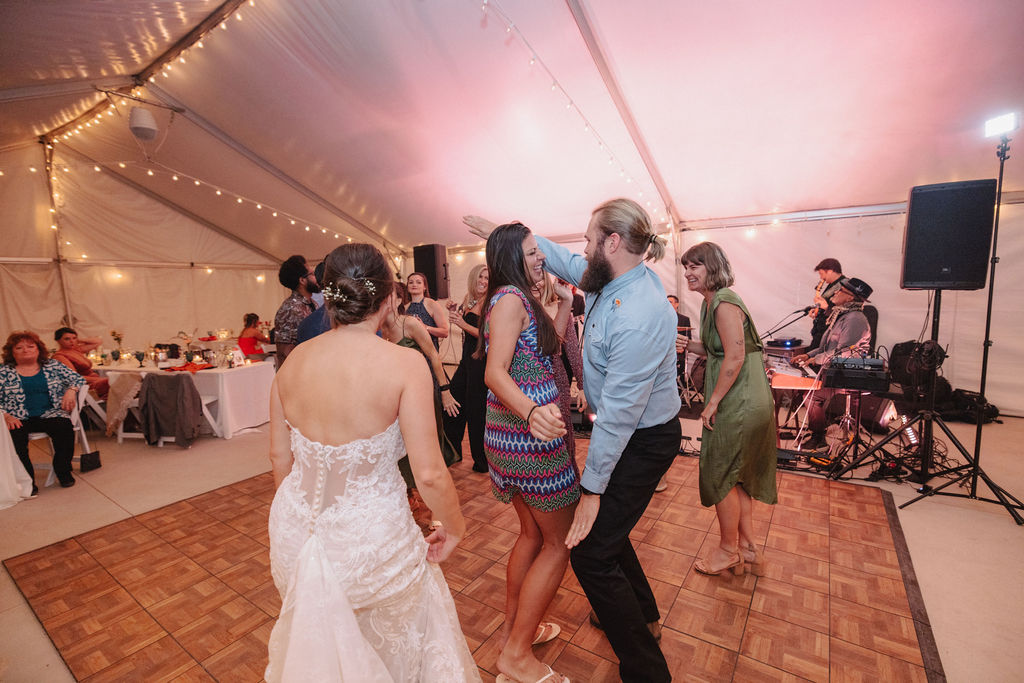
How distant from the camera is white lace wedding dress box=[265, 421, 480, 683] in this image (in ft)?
3.41

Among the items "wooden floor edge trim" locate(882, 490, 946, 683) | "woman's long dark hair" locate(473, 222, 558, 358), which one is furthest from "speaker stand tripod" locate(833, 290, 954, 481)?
"woman's long dark hair" locate(473, 222, 558, 358)

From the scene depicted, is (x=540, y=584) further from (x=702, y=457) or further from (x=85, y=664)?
(x=85, y=664)

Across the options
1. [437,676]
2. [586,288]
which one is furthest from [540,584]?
[586,288]

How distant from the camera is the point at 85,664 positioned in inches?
70.1

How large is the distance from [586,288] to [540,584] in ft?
3.42

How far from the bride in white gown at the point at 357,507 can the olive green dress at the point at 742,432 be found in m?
1.46

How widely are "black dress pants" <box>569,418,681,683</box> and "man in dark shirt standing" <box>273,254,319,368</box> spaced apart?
263cm

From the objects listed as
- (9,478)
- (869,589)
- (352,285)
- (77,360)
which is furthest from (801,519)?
(77,360)

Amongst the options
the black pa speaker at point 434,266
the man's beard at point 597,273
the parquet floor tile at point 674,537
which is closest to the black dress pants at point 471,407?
the black pa speaker at point 434,266

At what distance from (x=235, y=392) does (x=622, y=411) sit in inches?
195

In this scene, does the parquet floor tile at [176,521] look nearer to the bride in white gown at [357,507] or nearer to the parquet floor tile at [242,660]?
the parquet floor tile at [242,660]

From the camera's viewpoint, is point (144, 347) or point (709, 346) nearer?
point (709, 346)

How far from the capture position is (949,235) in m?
2.88

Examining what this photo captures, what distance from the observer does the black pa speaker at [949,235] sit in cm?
278
